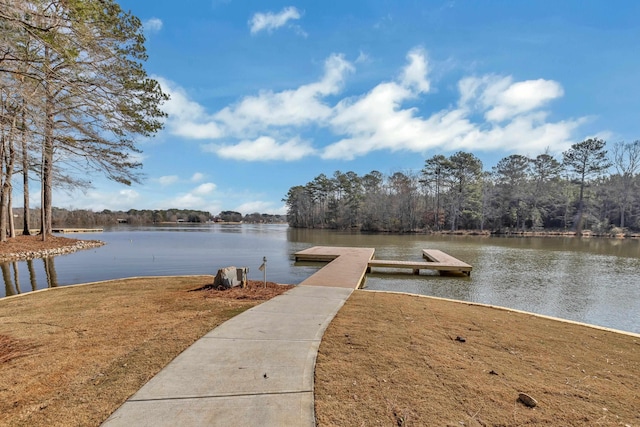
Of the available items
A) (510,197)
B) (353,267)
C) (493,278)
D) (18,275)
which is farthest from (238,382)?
(510,197)

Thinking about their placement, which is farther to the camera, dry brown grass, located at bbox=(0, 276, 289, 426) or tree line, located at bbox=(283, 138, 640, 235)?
tree line, located at bbox=(283, 138, 640, 235)

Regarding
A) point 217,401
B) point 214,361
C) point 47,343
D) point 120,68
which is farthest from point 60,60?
point 217,401

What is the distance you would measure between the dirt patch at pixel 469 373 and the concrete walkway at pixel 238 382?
0.20 metres

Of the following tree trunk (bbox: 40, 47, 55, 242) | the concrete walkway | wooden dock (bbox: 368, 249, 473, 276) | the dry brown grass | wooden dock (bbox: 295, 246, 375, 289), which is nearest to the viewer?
the concrete walkway

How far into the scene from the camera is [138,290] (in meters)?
6.46

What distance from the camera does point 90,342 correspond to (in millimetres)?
3361

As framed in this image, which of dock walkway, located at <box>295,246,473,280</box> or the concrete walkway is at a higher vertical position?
the concrete walkway

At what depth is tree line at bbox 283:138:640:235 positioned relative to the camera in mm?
35875

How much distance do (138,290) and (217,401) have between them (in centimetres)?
526

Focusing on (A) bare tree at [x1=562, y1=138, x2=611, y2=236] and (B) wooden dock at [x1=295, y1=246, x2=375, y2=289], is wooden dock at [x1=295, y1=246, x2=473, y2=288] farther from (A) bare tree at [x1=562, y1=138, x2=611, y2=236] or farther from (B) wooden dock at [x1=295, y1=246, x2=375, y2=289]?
(A) bare tree at [x1=562, y1=138, x2=611, y2=236]

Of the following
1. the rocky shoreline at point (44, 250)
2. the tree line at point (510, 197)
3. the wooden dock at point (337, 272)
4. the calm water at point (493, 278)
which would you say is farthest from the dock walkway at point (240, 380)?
the tree line at point (510, 197)

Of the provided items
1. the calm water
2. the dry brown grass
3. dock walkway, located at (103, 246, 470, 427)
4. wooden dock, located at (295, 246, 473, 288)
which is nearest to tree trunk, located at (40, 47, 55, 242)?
the dry brown grass

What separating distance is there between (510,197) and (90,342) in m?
44.5

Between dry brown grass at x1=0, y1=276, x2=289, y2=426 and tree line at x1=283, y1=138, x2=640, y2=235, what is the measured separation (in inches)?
1549
